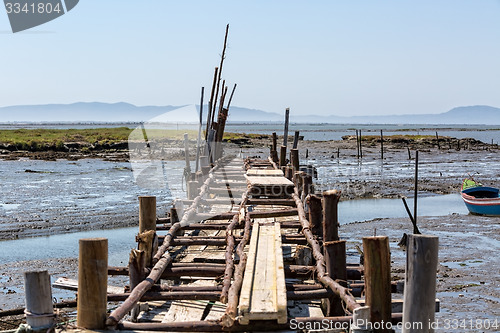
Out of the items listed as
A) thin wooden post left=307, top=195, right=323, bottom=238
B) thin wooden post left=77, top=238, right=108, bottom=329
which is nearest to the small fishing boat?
thin wooden post left=307, top=195, right=323, bottom=238

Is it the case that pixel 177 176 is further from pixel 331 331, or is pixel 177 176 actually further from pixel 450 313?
pixel 331 331

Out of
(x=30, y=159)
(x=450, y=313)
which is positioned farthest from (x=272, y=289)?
(x=30, y=159)

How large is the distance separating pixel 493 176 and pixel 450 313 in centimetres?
3084

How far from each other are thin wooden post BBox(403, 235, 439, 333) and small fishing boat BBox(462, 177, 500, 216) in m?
19.9

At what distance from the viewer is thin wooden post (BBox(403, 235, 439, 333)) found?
4750 millimetres

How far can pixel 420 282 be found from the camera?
4.81 metres

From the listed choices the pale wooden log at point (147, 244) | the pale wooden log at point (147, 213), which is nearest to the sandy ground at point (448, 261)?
the pale wooden log at point (147, 213)

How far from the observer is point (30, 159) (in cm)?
5125

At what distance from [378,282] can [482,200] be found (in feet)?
64.3

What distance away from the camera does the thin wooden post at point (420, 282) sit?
4.75 m

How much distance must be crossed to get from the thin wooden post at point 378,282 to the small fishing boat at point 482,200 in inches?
762

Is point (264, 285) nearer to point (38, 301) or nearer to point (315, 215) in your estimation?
point (38, 301)

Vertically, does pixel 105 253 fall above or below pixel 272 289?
above

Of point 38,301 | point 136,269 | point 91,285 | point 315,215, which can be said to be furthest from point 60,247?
point 38,301
